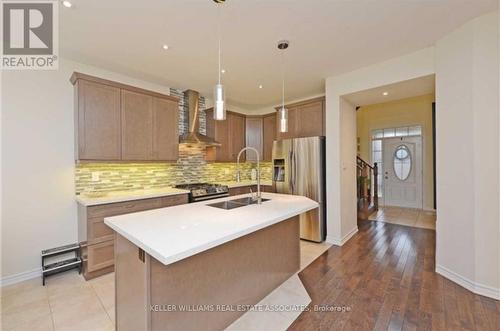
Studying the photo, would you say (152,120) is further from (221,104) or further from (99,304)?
(99,304)

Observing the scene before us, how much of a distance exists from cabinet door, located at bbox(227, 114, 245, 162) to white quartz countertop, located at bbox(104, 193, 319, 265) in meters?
2.72

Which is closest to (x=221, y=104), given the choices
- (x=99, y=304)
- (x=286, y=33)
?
(x=286, y=33)

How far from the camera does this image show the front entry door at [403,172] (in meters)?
5.99

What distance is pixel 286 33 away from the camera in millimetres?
2375

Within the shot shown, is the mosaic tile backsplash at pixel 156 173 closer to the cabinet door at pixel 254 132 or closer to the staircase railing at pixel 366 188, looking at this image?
the cabinet door at pixel 254 132

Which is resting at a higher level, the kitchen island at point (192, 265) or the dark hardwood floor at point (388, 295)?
the kitchen island at point (192, 265)

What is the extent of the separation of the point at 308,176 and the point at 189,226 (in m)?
2.65

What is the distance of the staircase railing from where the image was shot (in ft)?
17.7

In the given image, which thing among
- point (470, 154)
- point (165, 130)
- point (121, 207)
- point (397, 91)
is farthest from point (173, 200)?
point (397, 91)

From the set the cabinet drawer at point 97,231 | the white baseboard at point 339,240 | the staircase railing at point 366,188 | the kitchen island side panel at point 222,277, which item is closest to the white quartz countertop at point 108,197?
the cabinet drawer at point 97,231

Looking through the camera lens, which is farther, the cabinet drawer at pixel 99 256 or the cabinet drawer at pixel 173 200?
the cabinet drawer at pixel 173 200

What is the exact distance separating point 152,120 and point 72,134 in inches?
39.7

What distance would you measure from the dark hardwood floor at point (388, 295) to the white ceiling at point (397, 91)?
236 cm

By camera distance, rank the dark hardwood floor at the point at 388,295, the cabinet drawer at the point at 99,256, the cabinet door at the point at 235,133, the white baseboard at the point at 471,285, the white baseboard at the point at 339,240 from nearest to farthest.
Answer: the dark hardwood floor at the point at 388,295
the white baseboard at the point at 471,285
the cabinet drawer at the point at 99,256
the white baseboard at the point at 339,240
the cabinet door at the point at 235,133
